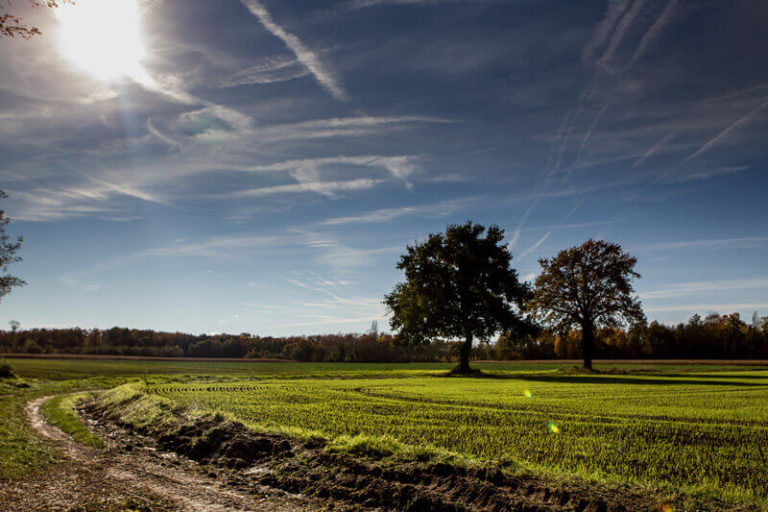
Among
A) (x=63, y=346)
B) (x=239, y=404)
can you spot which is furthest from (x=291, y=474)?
(x=63, y=346)

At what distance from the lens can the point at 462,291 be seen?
165 ft

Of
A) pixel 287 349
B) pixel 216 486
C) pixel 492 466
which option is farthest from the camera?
pixel 287 349

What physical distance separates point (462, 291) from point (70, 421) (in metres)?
37.3

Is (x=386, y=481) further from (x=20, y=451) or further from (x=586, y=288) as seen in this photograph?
(x=586, y=288)

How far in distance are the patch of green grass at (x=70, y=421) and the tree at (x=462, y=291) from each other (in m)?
31.8

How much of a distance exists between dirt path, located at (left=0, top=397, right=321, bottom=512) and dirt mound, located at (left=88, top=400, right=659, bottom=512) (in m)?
0.58

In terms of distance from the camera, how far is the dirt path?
8953 millimetres

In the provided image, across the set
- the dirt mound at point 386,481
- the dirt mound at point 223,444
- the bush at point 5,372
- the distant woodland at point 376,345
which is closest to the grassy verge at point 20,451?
the dirt mound at point 223,444

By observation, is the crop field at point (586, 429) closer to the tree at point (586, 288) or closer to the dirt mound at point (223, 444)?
the dirt mound at point (223, 444)

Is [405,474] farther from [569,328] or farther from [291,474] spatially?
[569,328]

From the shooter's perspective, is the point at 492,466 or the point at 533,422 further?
the point at 533,422

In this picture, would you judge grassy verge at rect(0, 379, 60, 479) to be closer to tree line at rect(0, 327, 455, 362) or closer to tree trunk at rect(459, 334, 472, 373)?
tree trunk at rect(459, 334, 472, 373)

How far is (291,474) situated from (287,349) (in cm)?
13305

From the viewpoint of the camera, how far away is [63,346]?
483 feet
